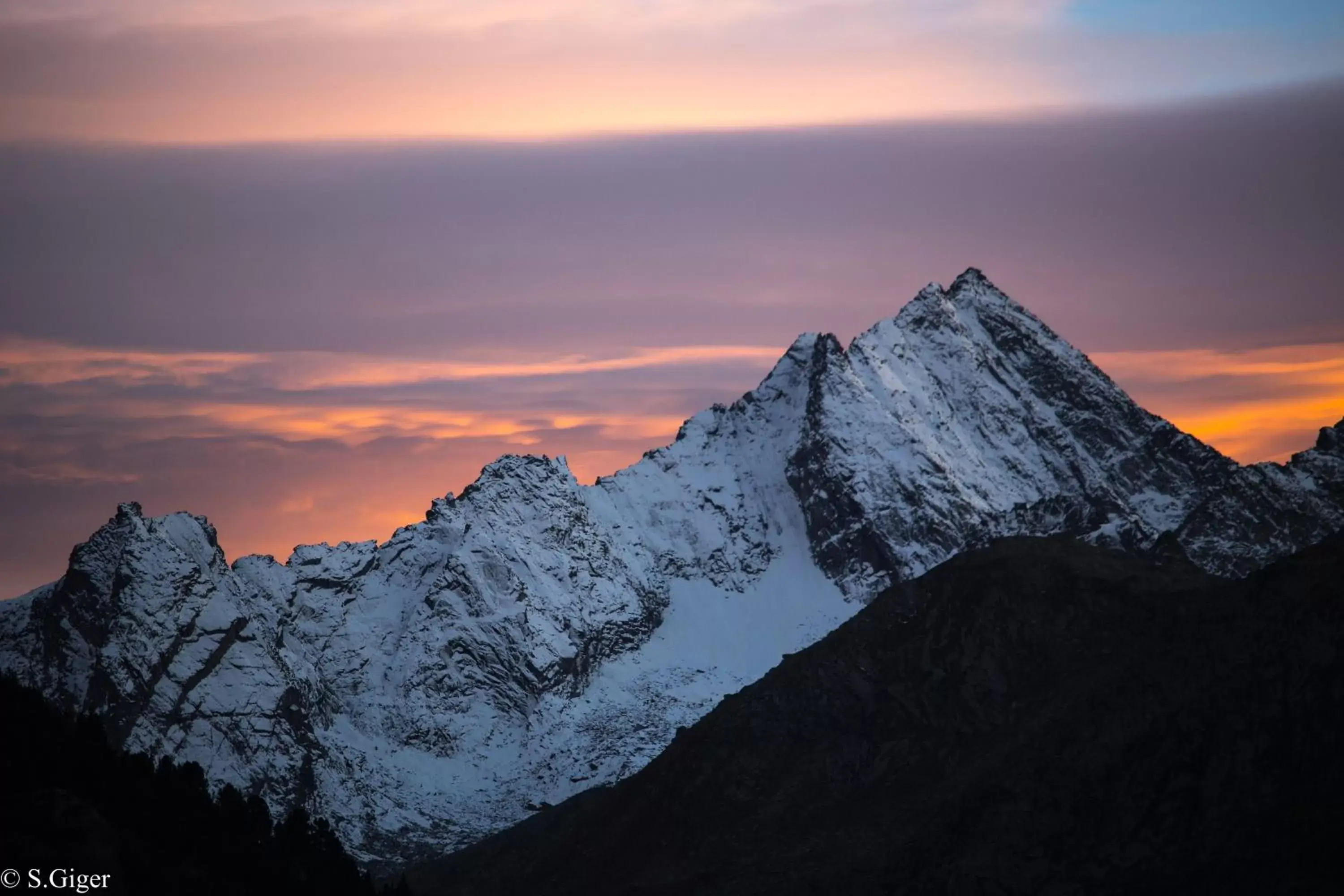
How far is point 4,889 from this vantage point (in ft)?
582

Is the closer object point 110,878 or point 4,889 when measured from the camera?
point 4,889

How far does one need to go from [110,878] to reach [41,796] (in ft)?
27.4

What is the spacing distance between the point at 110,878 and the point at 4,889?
16209 mm

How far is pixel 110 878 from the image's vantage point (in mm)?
193125

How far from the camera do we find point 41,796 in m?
197

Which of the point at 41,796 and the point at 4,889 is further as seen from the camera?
the point at 41,796

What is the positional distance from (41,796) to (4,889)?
20.0 metres
